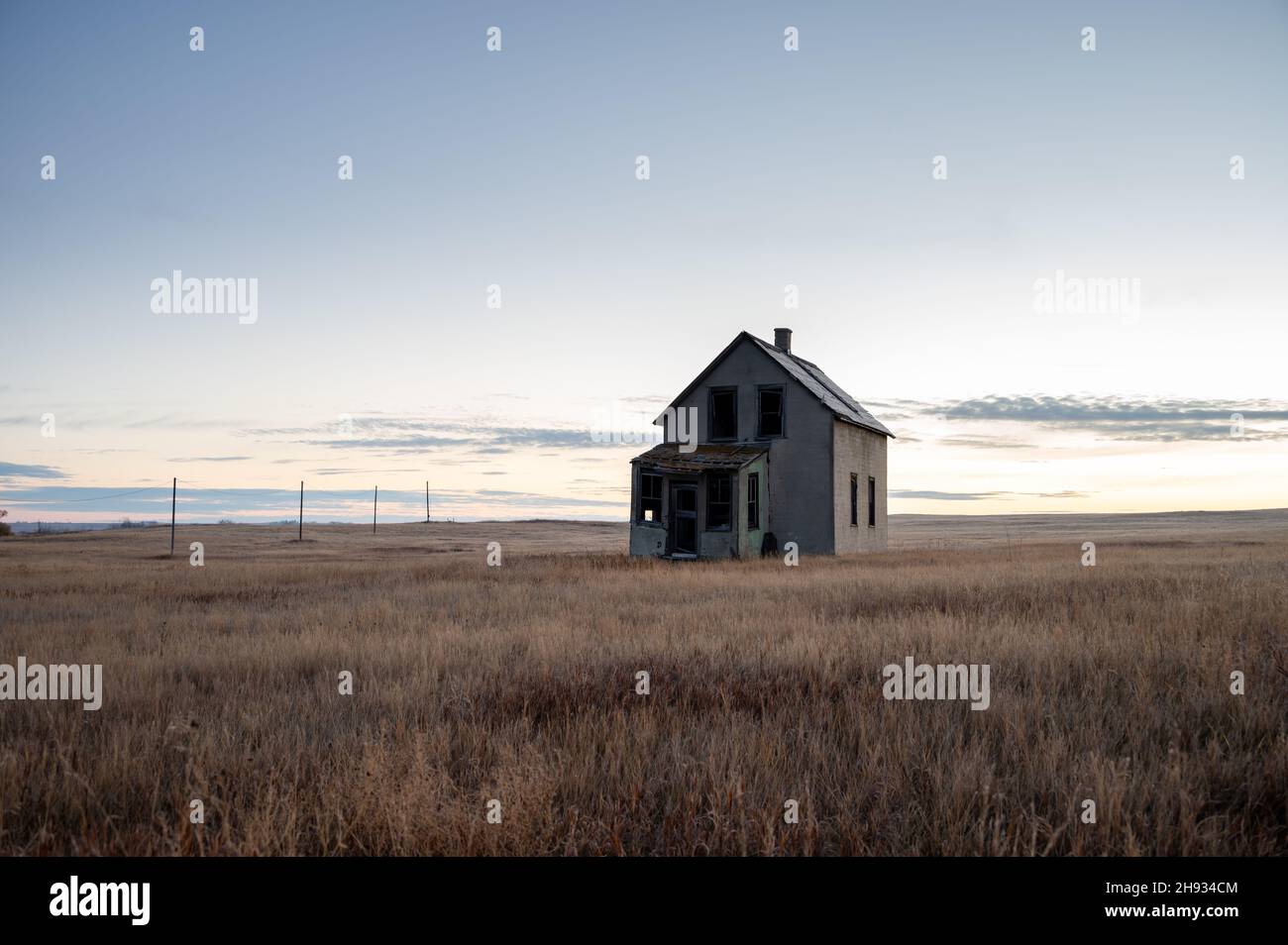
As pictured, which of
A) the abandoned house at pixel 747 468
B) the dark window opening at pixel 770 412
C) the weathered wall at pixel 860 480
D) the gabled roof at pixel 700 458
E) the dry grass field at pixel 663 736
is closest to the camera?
the dry grass field at pixel 663 736

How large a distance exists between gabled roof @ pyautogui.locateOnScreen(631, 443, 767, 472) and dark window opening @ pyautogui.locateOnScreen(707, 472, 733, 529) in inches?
A: 30.0

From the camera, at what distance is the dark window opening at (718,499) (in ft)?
83.0

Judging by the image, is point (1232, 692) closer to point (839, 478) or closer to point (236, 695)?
point (236, 695)

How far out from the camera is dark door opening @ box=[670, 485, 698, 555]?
83.2 ft

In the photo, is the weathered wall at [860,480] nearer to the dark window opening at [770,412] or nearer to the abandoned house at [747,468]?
the abandoned house at [747,468]

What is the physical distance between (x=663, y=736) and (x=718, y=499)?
20.4 meters

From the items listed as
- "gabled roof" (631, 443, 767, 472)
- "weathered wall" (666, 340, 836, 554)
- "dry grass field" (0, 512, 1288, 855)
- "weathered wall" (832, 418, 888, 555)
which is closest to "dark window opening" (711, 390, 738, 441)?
"weathered wall" (666, 340, 836, 554)

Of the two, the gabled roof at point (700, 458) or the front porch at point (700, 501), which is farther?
the front porch at point (700, 501)

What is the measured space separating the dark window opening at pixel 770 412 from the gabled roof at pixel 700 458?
2.64 ft

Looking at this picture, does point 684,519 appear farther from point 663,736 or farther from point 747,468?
point 663,736

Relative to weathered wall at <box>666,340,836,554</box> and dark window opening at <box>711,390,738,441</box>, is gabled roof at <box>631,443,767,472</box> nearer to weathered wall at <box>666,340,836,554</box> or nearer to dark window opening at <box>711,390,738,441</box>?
dark window opening at <box>711,390,738,441</box>

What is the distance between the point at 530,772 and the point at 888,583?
12.1 m

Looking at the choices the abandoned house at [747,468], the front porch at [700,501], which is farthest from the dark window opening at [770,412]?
the front porch at [700,501]
